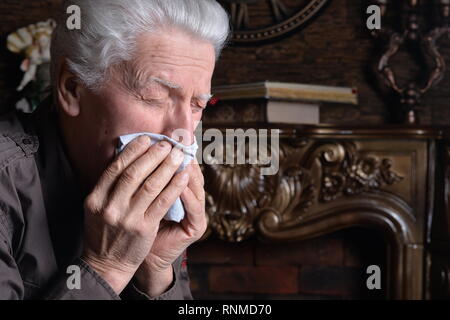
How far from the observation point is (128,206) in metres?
0.78

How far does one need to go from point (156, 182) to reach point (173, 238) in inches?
7.3

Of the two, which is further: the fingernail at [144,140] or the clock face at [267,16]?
the clock face at [267,16]

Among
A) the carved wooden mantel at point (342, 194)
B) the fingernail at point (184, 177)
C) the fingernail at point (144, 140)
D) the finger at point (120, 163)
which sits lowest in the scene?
the carved wooden mantel at point (342, 194)

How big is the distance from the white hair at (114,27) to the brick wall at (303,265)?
3.78 ft

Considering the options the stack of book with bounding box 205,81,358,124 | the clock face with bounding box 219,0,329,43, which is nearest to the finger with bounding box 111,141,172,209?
the stack of book with bounding box 205,81,358,124

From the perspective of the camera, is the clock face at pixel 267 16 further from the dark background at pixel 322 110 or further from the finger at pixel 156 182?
the finger at pixel 156 182

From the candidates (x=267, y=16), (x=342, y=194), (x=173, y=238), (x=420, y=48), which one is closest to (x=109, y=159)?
(x=173, y=238)

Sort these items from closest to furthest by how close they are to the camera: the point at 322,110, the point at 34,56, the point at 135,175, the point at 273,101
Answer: the point at 135,175 → the point at 273,101 → the point at 34,56 → the point at 322,110

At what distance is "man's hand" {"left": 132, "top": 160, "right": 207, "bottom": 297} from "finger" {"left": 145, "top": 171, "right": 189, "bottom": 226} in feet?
0.20

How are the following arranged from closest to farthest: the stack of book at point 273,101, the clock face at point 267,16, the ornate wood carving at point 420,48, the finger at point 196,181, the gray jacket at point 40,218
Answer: the gray jacket at point 40,218 < the finger at point 196,181 < the stack of book at point 273,101 < the ornate wood carving at point 420,48 < the clock face at point 267,16

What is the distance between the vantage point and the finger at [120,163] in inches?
30.7

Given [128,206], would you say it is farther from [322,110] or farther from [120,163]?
[322,110]

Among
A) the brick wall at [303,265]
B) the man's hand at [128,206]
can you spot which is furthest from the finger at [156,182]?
the brick wall at [303,265]

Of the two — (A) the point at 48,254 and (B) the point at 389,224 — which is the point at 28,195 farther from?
(B) the point at 389,224
